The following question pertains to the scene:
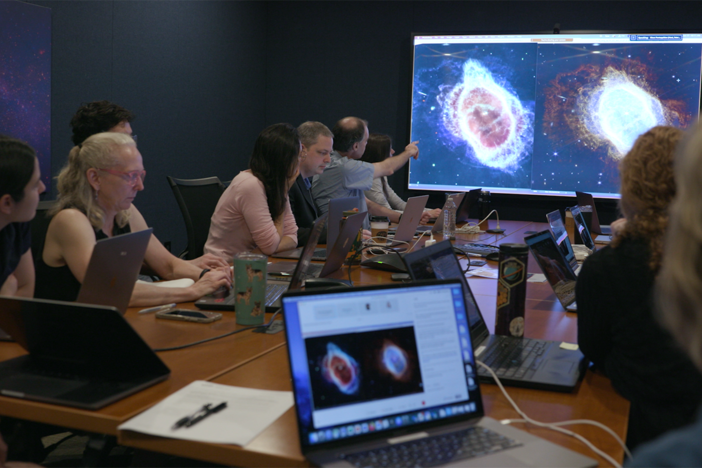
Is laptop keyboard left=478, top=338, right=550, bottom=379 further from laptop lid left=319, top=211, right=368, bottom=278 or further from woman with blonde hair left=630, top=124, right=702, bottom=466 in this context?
laptop lid left=319, top=211, right=368, bottom=278

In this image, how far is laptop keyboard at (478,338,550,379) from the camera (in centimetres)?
133

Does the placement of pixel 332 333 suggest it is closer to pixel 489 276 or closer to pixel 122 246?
pixel 122 246

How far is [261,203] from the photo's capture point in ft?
9.20

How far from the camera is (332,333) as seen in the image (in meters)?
1.01

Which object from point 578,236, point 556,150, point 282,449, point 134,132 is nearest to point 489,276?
point 578,236

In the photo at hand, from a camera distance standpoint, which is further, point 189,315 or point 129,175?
point 129,175

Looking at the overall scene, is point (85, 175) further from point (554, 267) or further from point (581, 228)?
point (581, 228)

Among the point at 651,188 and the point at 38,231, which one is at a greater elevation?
the point at 651,188

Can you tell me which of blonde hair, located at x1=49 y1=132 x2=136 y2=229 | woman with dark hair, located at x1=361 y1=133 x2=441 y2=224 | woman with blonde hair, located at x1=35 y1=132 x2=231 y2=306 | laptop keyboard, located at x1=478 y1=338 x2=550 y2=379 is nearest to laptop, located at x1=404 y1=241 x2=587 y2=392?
laptop keyboard, located at x1=478 y1=338 x2=550 y2=379

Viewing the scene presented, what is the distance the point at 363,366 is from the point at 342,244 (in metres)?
1.38

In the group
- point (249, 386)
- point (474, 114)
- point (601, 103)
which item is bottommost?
point (249, 386)

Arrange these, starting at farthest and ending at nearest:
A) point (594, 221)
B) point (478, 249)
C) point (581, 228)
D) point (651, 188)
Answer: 1. point (594, 221)
2. point (581, 228)
3. point (478, 249)
4. point (651, 188)

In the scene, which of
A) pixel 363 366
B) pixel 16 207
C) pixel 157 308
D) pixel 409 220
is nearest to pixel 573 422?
pixel 363 366

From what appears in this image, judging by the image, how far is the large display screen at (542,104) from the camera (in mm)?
5215
